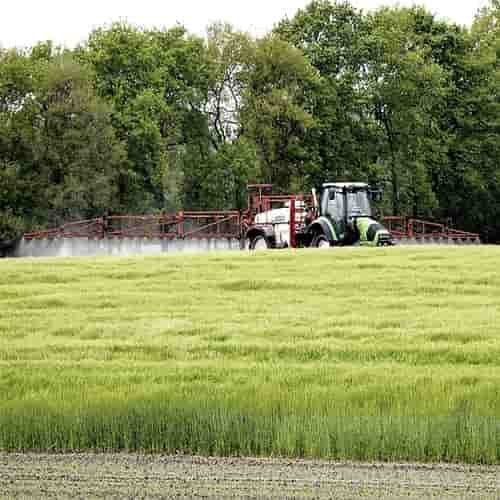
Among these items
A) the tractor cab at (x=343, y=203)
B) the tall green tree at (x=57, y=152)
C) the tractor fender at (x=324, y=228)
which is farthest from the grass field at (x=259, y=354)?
the tall green tree at (x=57, y=152)

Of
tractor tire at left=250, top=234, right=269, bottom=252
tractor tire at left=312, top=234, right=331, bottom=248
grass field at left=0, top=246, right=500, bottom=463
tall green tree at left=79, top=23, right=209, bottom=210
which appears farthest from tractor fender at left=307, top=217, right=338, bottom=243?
tall green tree at left=79, top=23, right=209, bottom=210

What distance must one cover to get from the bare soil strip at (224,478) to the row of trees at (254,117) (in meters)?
34.3

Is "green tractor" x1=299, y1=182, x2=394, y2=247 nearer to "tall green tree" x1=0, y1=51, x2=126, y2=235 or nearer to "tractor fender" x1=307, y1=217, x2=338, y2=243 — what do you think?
"tractor fender" x1=307, y1=217, x2=338, y2=243

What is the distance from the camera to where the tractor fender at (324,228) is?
2953 centimetres

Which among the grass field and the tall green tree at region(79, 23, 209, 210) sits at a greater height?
the tall green tree at region(79, 23, 209, 210)

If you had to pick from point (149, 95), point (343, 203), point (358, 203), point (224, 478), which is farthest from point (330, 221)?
point (224, 478)

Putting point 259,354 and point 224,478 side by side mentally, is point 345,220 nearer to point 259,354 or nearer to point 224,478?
point 259,354

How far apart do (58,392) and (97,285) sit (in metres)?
8.56

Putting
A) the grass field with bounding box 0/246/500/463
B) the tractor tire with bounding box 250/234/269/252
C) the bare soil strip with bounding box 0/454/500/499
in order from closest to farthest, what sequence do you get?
the bare soil strip with bounding box 0/454/500/499 < the grass field with bounding box 0/246/500/463 < the tractor tire with bounding box 250/234/269/252

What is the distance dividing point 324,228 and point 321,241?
61cm

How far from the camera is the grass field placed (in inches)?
372

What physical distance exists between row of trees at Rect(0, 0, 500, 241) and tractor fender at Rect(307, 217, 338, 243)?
1518 cm

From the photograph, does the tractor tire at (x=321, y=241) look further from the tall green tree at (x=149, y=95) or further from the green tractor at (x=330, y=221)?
the tall green tree at (x=149, y=95)

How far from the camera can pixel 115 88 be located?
48.9 m
